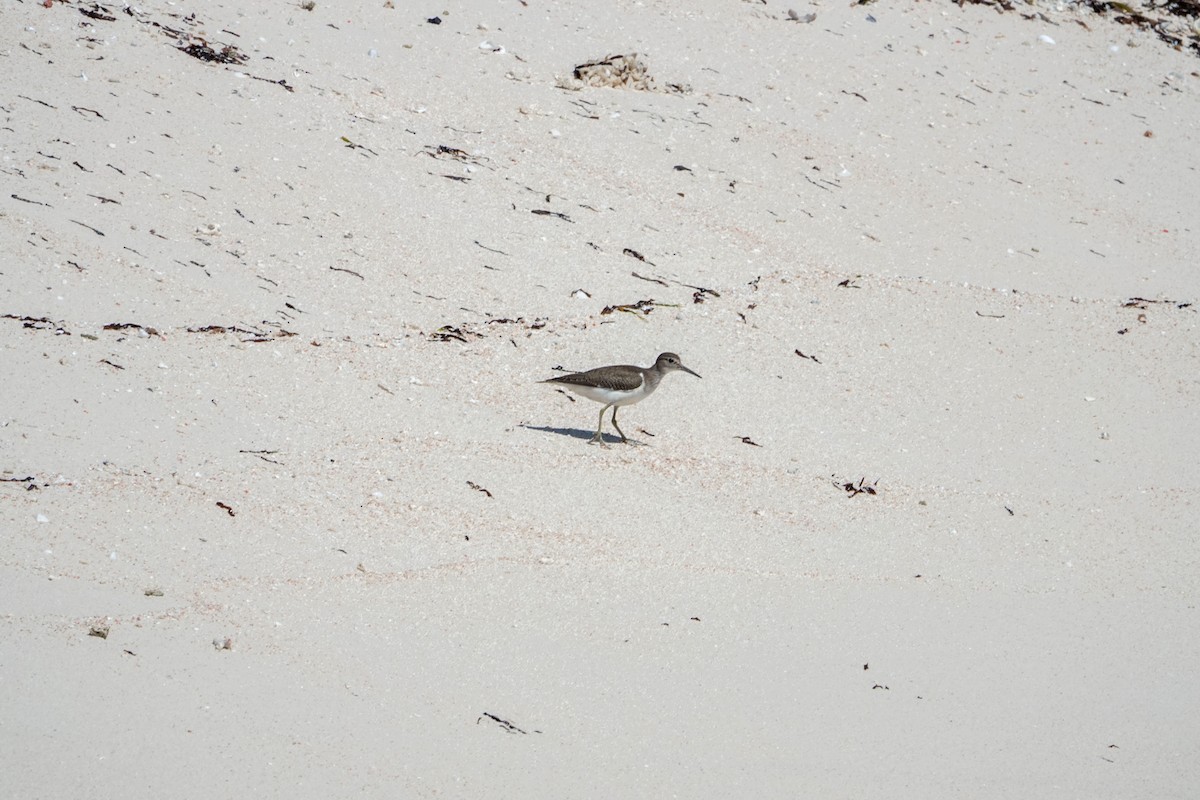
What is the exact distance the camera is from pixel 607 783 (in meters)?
5.06

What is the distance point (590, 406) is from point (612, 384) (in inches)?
31.3

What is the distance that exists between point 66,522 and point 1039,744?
4.37 metres

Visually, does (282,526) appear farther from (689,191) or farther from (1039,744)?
(689,191)

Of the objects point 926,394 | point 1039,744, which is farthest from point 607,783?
point 926,394

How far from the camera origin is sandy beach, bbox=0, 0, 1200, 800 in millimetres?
5332

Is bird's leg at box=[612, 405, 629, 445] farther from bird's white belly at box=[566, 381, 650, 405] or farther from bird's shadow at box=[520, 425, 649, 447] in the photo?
bird's white belly at box=[566, 381, 650, 405]

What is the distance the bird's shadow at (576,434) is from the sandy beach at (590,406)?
0.08m

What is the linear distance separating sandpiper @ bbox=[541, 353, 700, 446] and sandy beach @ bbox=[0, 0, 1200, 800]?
0.87ft

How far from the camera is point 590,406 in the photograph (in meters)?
8.41

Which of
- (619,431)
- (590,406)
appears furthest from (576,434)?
(590,406)

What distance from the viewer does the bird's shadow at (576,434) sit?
25.3ft

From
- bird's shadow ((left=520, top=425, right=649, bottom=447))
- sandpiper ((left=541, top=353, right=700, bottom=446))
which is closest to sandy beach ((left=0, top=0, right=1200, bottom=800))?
bird's shadow ((left=520, top=425, right=649, bottom=447))

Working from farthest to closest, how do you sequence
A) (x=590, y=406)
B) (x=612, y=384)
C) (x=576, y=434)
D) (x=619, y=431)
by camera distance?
(x=590, y=406)
(x=619, y=431)
(x=576, y=434)
(x=612, y=384)

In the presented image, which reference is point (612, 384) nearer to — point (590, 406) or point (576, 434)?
point (576, 434)
